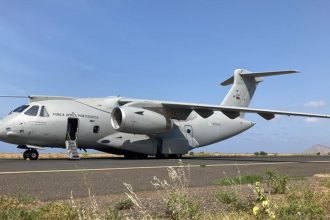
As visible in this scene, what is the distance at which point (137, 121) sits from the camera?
70.3 feet

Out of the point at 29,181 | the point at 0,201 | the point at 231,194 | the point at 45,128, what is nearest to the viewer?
the point at 0,201

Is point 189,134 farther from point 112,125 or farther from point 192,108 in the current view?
point 112,125

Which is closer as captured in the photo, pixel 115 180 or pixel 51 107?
pixel 115 180

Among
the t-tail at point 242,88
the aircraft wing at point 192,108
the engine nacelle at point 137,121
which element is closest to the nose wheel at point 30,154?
the engine nacelle at point 137,121

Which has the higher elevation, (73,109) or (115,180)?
(73,109)

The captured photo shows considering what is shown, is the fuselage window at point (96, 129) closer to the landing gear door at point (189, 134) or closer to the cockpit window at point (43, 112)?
the cockpit window at point (43, 112)

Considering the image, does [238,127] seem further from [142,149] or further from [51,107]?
[51,107]

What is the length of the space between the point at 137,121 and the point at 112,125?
1.35m

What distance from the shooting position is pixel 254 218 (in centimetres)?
492

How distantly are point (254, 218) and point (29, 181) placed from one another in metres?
6.07

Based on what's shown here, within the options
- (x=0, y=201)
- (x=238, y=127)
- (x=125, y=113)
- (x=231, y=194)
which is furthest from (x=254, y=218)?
(x=238, y=127)

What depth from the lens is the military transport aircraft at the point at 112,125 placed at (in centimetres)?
2056

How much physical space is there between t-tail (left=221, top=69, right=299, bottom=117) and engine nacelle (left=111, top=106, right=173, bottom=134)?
301 inches

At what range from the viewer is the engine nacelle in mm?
21156
